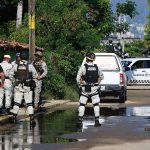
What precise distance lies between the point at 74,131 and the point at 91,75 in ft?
6.35

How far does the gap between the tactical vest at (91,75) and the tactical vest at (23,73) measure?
57.3 inches

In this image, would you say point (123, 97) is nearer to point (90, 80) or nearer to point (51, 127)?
point (90, 80)

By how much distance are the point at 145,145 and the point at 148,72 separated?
80.3 feet

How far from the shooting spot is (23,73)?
51.6 ft

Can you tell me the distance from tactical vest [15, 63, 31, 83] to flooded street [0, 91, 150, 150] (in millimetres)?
1180

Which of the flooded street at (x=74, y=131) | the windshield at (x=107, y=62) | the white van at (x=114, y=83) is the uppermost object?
the windshield at (x=107, y=62)

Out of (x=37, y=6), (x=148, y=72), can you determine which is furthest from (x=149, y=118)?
(x=148, y=72)

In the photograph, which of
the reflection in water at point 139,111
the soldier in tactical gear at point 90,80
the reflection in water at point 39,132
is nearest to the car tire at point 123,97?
the reflection in water at point 139,111

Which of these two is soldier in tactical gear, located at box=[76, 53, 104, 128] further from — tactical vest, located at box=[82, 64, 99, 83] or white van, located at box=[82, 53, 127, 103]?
white van, located at box=[82, 53, 127, 103]

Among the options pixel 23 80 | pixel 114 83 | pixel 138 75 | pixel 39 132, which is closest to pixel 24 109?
pixel 23 80

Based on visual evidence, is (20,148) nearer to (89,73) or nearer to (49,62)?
(89,73)

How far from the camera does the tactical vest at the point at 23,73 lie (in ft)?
51.5

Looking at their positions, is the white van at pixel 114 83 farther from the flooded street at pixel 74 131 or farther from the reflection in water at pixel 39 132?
Result: the reflection in water at pixel 39 132

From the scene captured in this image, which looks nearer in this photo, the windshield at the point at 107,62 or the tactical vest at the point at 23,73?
the tactical vest at the point at 23,73
